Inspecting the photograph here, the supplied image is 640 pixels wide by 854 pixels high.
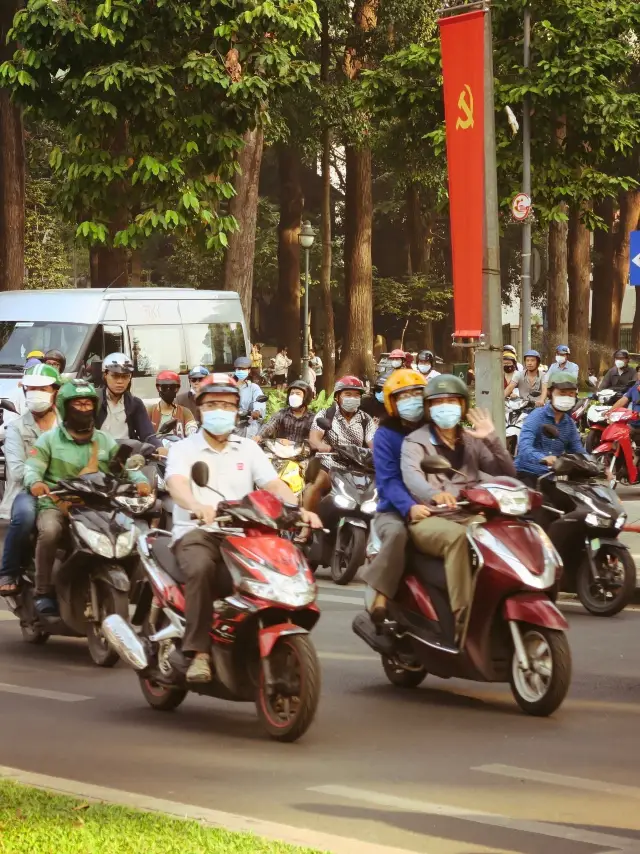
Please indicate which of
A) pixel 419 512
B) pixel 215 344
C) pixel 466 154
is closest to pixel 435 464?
pixel 419 512

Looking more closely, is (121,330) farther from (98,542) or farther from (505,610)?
(505,610)

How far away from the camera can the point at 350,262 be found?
41.8 m

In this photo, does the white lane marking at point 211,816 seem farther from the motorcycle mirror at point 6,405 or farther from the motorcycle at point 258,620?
the motorcycle mirror at point 6,405

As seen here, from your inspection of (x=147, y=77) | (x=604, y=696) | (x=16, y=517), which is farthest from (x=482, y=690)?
(x=147, y=77)

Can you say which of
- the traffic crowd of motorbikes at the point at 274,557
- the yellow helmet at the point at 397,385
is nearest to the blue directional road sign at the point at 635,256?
the traffic crowd of motorbikes at the point at 274,557

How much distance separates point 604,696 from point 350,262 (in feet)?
109

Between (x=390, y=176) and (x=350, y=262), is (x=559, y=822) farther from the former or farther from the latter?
(x=390, y=176)

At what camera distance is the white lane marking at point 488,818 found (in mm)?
5977

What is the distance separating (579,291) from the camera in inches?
1853

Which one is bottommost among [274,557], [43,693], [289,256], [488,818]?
[43,693]

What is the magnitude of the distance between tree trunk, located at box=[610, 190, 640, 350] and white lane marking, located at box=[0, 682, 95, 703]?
4372 cm

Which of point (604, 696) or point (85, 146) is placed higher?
point (85, 146)

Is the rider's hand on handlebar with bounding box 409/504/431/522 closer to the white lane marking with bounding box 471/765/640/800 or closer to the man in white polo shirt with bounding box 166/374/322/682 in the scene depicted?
the man in white polo shirt with bounding box 166/374/322/682

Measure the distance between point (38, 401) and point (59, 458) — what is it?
1599 millimetres
